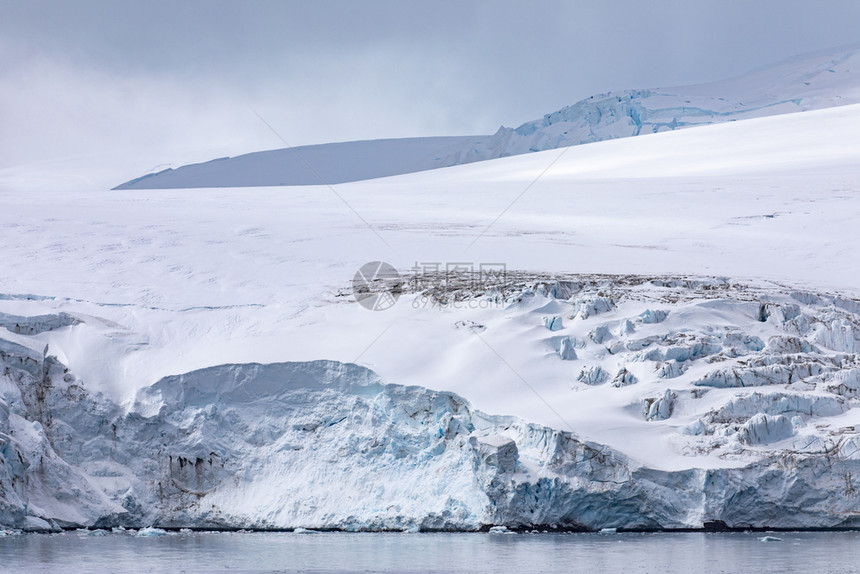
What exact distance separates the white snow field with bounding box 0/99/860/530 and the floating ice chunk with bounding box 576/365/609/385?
6cm

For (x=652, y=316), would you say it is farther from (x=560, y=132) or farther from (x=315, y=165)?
(x=315, y=165)

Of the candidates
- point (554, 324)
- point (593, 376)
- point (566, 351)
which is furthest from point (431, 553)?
point (554, 324)

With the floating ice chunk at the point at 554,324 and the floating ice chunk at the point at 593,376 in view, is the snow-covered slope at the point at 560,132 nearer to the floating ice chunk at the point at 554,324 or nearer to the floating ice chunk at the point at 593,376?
the floating ice chunk at the point at 554,324

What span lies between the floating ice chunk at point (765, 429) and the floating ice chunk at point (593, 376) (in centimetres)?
273

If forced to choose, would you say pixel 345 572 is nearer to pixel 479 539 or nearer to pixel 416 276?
pixel 479 539

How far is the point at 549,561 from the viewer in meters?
13.3

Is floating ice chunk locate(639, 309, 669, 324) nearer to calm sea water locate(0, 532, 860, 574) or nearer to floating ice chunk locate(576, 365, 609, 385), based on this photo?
floating ice chunk locate(576, 365, 609, 385)

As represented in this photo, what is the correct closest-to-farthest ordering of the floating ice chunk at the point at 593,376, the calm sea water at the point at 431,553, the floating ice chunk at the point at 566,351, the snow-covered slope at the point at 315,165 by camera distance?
the calm sea water at the point at 431,553
the floating ice chunk at the point at 593,376
the floating ice chunk at the point at 566,351
the snow-covered slope at the point at 315,165

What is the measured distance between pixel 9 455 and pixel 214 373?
3.89 meters

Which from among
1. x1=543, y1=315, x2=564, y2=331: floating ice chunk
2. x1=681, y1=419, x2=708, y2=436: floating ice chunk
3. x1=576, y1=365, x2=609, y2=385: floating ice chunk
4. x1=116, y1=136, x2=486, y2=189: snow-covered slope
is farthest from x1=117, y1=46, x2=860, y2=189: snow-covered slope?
x1=681, y1=419, x2=708, y2=436: floating ice chunk

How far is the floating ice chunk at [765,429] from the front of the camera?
16.6 meters

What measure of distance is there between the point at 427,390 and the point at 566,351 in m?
3.03

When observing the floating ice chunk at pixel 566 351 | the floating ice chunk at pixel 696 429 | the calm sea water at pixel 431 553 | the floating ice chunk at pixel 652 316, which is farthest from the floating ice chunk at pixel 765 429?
the floating ice chunk at pixel 566 351

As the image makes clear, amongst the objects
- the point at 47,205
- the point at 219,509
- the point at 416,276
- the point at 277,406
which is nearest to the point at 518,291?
the point at 416,276
